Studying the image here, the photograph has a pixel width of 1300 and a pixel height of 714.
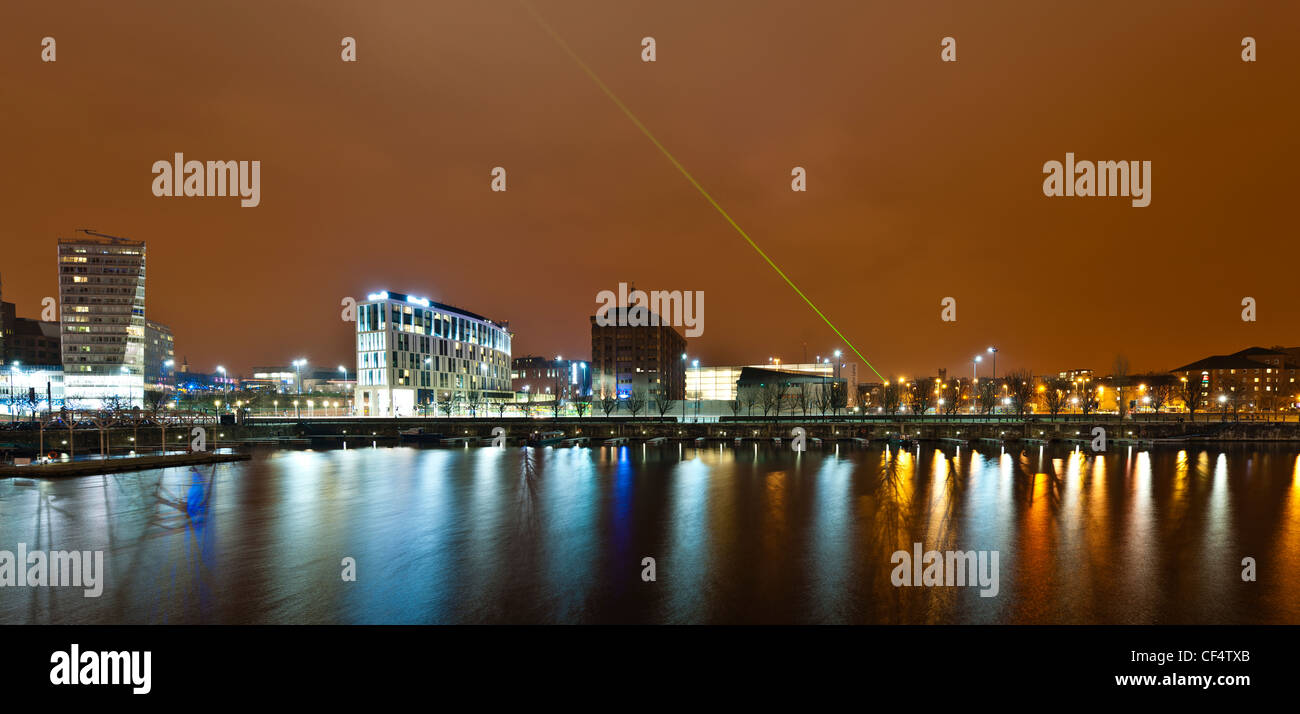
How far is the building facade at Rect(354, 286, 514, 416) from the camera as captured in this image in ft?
317

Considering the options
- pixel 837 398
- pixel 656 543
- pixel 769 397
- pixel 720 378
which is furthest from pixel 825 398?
pixel 656 543

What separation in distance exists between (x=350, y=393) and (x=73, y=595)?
13412 centimetres

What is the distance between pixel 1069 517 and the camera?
974 inches

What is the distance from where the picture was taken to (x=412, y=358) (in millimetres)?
102562

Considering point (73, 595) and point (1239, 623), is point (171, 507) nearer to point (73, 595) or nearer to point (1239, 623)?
point (73, 595)

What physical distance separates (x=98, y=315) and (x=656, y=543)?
6475 inches

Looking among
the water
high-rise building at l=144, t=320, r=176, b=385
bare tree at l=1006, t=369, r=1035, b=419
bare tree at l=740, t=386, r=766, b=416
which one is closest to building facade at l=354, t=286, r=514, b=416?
bare tree at l=740, t=386, r=766, b=416

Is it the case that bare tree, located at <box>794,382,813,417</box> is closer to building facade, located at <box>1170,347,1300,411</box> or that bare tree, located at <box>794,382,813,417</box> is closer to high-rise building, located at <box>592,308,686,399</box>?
high-rise building, located at <box>592,308,686,399</box>

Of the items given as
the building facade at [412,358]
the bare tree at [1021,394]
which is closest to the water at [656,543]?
the bare tree at [1021,394]

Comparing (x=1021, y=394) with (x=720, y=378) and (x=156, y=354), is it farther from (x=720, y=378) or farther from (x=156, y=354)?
(x=156, y=354)

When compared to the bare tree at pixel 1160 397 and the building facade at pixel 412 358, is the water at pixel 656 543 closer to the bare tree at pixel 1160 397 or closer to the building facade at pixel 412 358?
the building facade at pixel 412 358

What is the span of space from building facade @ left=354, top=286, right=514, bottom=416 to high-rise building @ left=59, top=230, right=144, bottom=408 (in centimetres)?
6705
